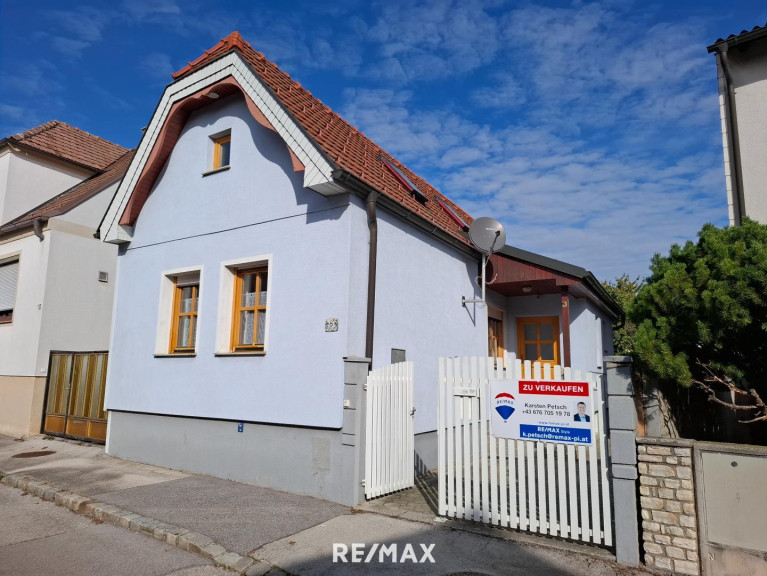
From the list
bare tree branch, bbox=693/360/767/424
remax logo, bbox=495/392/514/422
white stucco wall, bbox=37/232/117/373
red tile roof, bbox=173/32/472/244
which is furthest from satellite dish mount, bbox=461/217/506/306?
white stucco wall, bbox=37/232/117/373

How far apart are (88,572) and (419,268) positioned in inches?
241

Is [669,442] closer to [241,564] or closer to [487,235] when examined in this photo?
[241,564]

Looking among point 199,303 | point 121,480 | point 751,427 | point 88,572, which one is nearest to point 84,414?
point 121,480

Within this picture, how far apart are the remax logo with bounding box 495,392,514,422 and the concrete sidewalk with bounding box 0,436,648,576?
4.05 feet

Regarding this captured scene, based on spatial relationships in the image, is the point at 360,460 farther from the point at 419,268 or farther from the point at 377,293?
the point at 419,268

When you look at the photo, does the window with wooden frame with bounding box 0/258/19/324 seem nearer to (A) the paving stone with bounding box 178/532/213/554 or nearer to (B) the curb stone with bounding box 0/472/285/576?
(B) the curb stone with bounding box 0/472/285/576

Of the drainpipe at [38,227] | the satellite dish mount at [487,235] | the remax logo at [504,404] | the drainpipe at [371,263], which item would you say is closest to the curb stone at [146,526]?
the remax logo at [504,404]

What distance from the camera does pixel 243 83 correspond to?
27.0ft

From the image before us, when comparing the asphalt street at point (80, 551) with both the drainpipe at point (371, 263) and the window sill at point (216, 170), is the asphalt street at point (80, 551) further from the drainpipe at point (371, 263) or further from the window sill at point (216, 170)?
the window sill at point (216, 170)

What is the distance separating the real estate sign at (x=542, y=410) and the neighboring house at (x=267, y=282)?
1.99 m

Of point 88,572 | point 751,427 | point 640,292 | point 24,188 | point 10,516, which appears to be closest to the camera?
point 88,572

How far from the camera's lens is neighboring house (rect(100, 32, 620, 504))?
710 centimetres

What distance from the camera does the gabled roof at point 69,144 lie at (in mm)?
15070

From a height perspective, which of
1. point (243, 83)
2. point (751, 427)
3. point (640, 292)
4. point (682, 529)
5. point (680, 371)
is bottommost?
point (682, 529)
